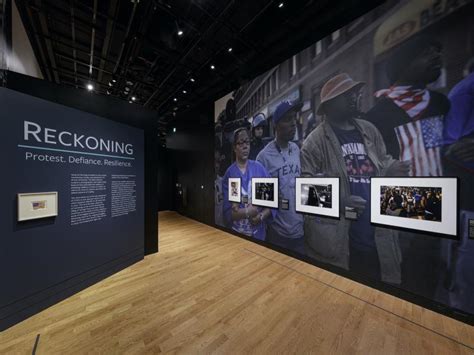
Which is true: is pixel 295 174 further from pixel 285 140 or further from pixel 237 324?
pixel 237 324

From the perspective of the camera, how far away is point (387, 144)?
111 inches

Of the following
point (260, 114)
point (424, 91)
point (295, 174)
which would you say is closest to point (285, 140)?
point (295, 174)

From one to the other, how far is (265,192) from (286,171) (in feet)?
2.98

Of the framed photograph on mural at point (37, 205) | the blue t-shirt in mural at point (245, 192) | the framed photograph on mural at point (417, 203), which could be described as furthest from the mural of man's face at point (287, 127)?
the framed photograph on mural at point (37, 205)

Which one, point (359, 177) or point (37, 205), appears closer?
point (37, 205)

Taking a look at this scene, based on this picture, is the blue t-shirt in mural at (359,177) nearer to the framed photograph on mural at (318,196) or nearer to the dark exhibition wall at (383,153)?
the dark exhibition wall at (383,153)

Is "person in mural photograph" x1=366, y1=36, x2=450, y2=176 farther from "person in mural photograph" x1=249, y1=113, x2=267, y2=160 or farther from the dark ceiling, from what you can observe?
"person in mural photograph" x1=249, y1=113, x2=267, y2=160

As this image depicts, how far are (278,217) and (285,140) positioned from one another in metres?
1.99

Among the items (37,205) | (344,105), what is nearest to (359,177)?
(344,105)

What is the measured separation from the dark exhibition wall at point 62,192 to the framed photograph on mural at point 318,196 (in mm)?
3665

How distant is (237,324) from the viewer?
2178mm

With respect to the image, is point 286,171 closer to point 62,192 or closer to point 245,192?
point 245,192

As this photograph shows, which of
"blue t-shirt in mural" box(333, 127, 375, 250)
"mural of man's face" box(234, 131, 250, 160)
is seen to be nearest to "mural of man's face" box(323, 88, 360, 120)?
"blue t-shirt in mural" box(333, 127, 375, 250)

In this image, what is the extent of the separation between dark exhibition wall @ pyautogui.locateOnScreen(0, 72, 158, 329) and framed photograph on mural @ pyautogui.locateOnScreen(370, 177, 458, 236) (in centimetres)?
467
